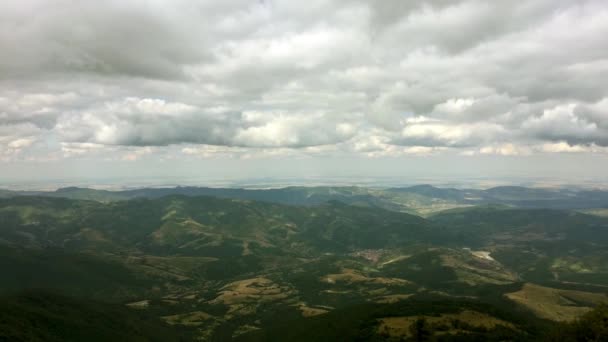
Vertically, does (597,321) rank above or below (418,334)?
→ above

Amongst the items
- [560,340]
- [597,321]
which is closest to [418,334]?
[560,340]

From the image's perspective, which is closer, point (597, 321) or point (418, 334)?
point (597, 321)

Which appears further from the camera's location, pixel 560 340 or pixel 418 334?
pixel 418 334

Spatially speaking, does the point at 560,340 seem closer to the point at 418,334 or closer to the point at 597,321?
the point at 597,321
